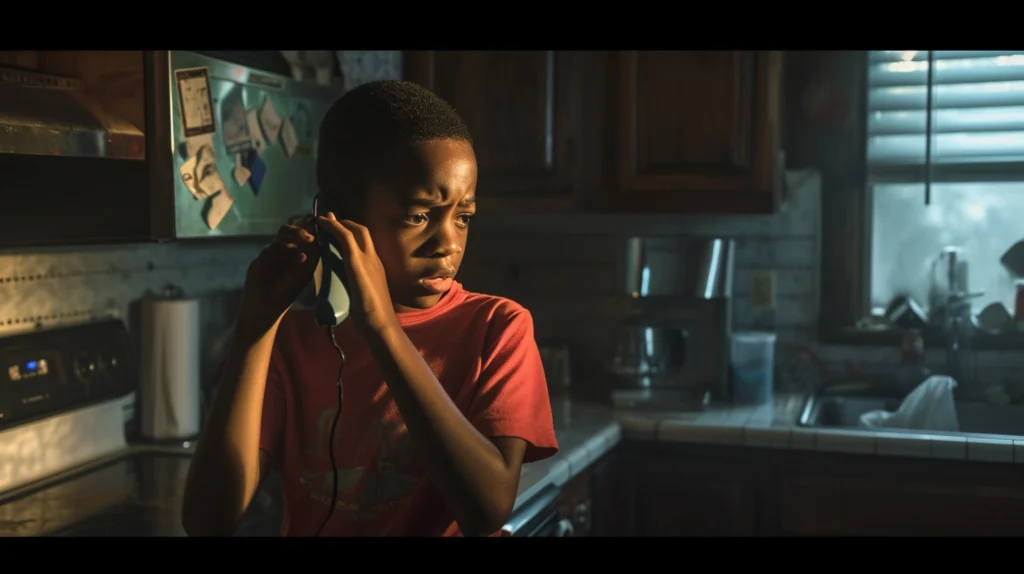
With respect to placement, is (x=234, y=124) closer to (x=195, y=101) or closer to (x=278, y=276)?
(x=195, y=101)

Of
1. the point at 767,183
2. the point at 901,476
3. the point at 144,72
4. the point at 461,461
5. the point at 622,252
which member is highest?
the point at 144,72

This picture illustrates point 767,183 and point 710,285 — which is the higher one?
point 767,183

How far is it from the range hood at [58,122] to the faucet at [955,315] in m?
1.49

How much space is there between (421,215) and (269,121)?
746 mm

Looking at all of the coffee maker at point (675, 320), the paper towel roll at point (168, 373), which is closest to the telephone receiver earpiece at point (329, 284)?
the paper towel roll at point (168, 373)

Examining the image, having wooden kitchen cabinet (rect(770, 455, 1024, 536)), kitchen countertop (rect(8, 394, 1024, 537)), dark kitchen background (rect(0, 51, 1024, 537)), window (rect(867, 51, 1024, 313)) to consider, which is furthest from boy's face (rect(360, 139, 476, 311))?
window (rect(867, 51, 1024, 313))

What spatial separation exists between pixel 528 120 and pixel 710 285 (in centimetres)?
47

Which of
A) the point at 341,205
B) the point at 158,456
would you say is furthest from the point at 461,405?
the point at 158,456

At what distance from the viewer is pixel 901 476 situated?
168 centimetres

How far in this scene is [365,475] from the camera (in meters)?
0.93

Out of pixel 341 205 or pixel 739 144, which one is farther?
pixel 739 144

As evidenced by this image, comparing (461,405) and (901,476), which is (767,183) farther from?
(461,405)

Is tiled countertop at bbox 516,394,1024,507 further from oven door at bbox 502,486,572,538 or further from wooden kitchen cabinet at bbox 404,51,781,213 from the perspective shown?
wooden kitchen cabinet at bbox 404,51,781,213

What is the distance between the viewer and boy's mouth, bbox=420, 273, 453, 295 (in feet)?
3.06
